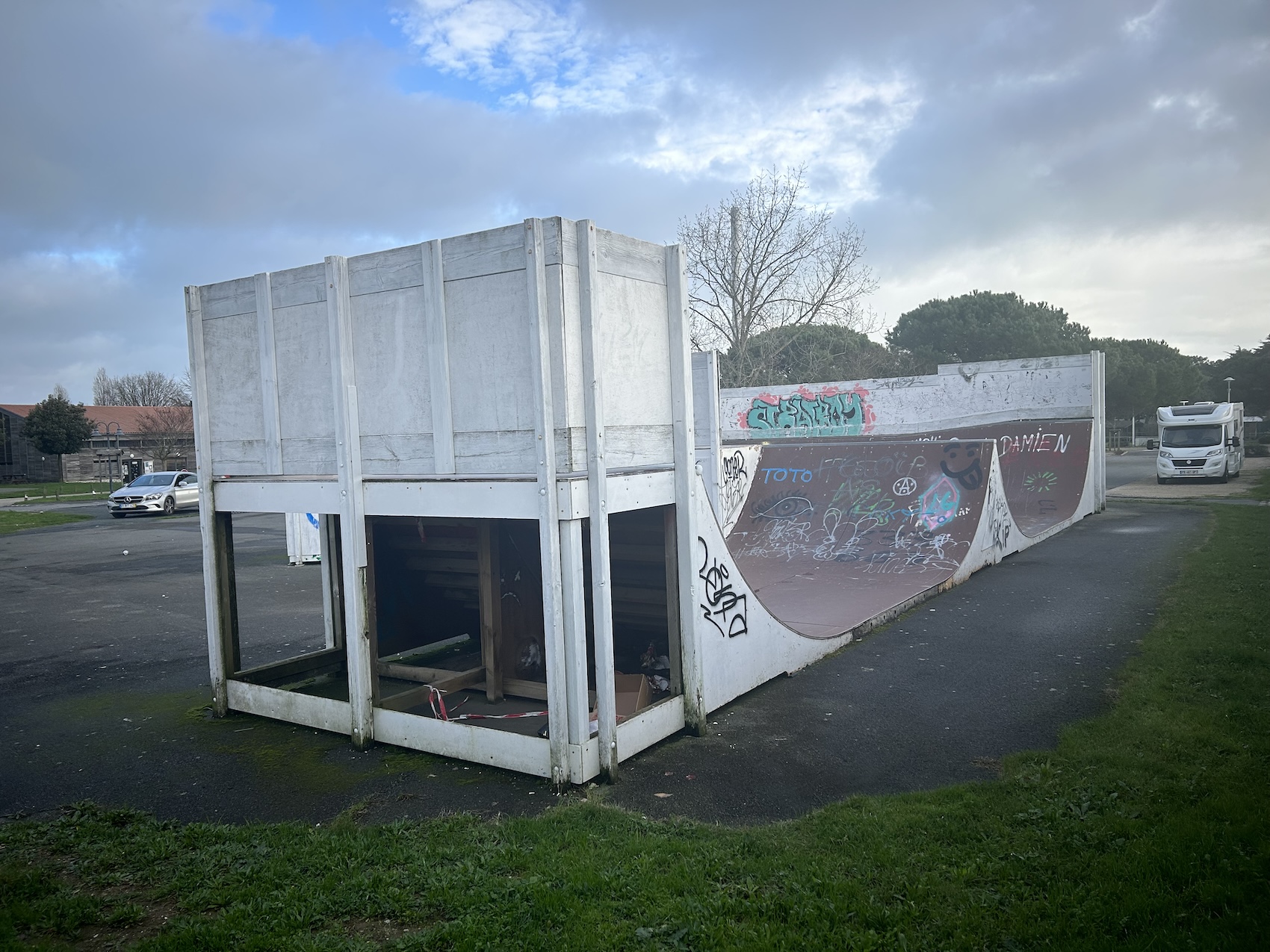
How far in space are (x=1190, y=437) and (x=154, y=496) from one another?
32.5 metres

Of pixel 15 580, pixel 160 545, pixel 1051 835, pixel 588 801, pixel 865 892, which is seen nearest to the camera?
pixel 865 892

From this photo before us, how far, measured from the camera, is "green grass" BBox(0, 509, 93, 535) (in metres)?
24.2

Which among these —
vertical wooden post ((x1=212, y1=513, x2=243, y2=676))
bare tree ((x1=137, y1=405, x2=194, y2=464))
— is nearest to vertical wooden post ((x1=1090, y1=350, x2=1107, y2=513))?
vertical wooden post ((x1=212, y1=513, x2=243, y2=676))

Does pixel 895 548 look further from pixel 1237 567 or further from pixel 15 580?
pixel 15 580

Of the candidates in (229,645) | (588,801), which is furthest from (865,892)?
(229,645)

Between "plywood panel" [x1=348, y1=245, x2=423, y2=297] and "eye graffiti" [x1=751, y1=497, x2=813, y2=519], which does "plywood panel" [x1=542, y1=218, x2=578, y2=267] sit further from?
"eye graffiti" [x1=751, y1=497, x2=813, y2=519]

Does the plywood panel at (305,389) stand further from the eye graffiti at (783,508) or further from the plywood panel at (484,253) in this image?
the eye graffiti at (783,508)

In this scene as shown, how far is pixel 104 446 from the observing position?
202ft

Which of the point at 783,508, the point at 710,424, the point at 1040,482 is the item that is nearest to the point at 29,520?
the point at 710,424

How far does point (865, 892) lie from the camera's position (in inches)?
142

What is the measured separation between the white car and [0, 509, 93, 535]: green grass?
1.13 metres

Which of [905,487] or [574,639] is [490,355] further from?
[905,487]

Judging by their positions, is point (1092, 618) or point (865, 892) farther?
point (1092, 618)

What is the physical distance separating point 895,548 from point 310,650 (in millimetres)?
8541
